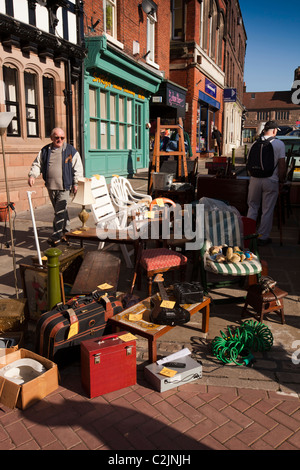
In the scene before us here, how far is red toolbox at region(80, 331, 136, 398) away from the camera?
3.37 meters

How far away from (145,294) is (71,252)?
115 cm

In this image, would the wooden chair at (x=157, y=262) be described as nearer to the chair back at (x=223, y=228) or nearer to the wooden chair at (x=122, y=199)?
the chair back at (x=223, y=228)

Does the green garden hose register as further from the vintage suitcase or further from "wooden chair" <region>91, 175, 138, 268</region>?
"wooden chair" <region>91, 175, 138, 268</region>

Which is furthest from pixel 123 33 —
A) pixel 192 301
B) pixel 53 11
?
pixel 192 301

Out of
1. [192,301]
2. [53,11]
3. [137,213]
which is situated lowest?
[192,301]

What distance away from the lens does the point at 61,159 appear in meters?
6.85

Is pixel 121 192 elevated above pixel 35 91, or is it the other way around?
pixel 35 91

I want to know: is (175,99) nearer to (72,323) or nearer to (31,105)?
(31,105)

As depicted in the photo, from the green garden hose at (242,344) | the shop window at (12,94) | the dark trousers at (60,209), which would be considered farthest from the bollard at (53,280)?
the shop window at (12,94)

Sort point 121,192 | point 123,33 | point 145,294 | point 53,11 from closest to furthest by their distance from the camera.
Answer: point 145,294
point 121,192
point 53,11
point 123,33

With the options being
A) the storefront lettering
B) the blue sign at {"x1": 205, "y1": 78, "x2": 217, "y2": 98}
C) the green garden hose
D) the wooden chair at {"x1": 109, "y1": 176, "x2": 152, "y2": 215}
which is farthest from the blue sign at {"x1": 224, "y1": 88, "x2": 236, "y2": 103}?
the green garden hose

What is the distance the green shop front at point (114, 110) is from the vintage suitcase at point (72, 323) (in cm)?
898

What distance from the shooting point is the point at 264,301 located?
4535 millimetres
